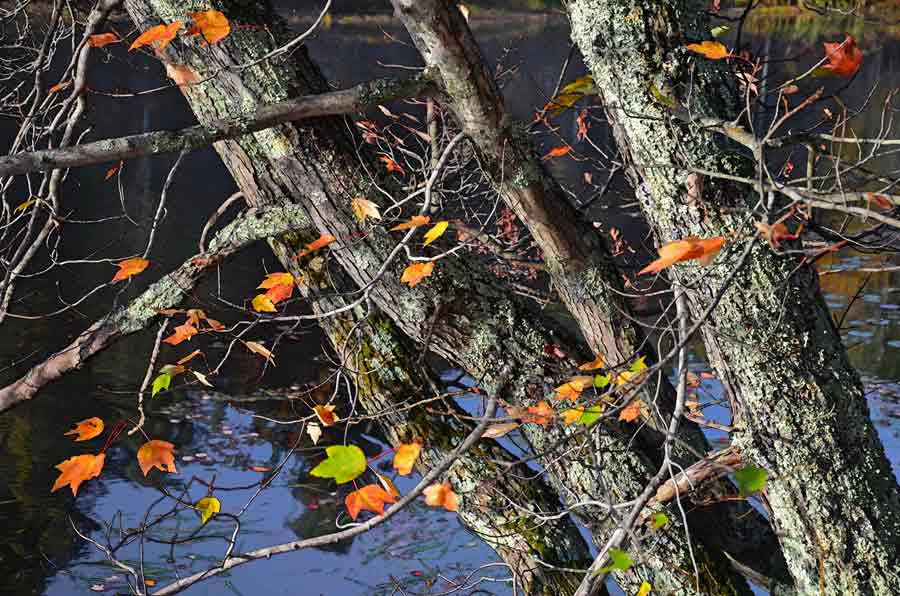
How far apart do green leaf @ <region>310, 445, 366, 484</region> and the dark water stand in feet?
4.26

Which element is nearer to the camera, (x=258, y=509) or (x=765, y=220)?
(x=765, y=220)

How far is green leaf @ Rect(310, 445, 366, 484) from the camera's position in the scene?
83.0 inches

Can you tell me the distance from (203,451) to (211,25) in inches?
174

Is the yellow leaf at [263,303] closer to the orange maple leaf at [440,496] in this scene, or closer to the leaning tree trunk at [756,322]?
the orange maple leaf at [440,496]

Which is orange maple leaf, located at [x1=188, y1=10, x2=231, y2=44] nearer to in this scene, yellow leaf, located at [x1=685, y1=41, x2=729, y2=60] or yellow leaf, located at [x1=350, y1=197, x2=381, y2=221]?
yellow leaf, located at [x1=350, y1=197, x2=381, y2=221]

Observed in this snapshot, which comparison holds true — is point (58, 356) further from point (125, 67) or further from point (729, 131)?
point (125, 67)

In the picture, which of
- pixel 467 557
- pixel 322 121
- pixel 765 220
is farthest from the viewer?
pixel 467 557

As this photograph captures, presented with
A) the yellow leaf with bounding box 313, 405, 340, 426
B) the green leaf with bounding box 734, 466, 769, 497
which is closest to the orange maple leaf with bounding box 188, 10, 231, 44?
the yellow leaf with bounding box 313, 405, 340, 426

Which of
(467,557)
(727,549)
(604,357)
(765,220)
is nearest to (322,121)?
(604,357)

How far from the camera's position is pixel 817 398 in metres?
2.74

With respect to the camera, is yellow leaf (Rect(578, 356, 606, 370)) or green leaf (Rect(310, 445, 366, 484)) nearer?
green leaf (Rect(310, 445, 366, 484))

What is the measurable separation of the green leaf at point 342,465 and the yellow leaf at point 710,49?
52.4 inches

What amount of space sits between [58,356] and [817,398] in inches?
101

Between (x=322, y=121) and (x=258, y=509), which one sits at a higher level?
(x=322, y=121)
